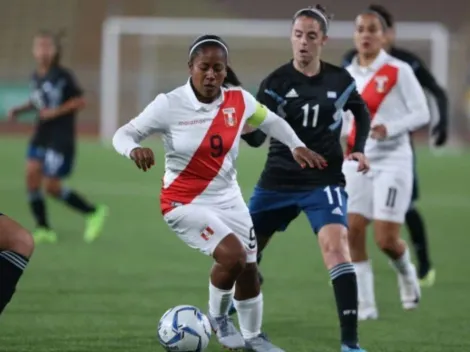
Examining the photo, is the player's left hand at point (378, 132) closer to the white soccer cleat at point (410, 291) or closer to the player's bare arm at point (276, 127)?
the white soccer cleat at point (410, 291)

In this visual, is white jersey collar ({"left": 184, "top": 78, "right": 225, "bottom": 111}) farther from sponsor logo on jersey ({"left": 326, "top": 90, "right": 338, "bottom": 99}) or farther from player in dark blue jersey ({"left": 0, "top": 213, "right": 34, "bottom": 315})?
player in dark blue jersey ({"left": 0, "top": 213, "right": 34, "bottom": 315})

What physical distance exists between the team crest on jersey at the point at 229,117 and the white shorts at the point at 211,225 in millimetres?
481

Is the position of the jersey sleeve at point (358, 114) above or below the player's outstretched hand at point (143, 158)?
above

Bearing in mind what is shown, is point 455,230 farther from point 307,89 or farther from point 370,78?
point 307,89

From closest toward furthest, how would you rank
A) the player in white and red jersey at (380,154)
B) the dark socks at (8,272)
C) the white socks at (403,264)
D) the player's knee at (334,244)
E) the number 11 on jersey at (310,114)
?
1. the dark socks at (8,272)
2. the player's knee at (334,244)
3. the number 11 on jersey at (310,114)
4. the player in white and red jersey at (380,154)
5. the white socks at (403,264)

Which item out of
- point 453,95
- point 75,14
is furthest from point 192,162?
point 75,14

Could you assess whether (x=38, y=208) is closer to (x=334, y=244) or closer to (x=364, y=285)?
(x=364, y=285)

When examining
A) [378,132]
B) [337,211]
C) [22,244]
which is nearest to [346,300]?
[337,211]

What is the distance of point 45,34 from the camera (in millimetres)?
13320

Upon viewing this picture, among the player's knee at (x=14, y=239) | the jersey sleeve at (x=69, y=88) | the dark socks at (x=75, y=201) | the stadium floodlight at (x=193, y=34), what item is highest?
the stadium floodlight at (x=193, y=34)

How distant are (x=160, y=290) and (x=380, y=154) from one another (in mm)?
2271

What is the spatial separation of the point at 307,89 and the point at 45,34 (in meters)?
6.45

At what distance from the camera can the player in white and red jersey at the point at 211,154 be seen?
6.82 metres

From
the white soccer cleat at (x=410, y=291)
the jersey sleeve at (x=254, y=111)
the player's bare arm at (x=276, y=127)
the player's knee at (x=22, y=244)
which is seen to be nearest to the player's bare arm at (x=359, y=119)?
the player's bare arm at (x=276, y=127)
